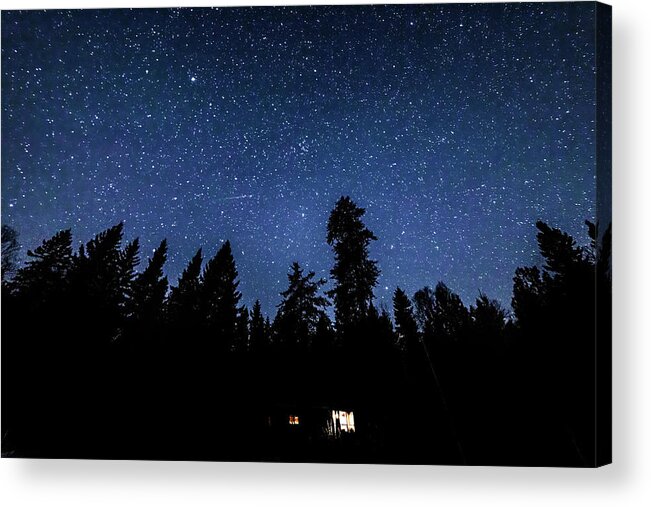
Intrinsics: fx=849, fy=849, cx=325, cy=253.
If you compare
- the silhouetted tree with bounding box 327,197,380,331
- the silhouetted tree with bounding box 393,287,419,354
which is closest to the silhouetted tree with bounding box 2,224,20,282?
the silhouetted tree with bounding box 327,197,380,331

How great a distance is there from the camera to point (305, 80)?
12.6 ft

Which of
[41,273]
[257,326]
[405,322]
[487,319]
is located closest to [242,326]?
[257,326]

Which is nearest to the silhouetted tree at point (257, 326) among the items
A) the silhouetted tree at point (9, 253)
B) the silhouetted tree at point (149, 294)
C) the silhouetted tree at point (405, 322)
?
the silhouetted tree at point (149, 294)

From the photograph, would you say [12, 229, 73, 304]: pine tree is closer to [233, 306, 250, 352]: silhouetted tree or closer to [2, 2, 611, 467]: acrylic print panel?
[2, 2, 611, 467]: acrylic print panel

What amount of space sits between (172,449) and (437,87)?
197 centimetres

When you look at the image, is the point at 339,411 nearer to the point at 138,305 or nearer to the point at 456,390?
the point at 456,390

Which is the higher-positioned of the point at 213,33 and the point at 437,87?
the point at 213,33

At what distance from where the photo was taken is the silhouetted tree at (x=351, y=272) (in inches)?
145

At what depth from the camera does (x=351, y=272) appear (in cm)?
370

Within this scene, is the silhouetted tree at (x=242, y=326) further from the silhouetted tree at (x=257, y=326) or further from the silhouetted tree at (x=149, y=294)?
the silhouetted tree at (x=149, y=294)

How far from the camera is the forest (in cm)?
358

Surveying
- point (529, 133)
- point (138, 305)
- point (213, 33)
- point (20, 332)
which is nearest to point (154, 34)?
point (213, 33)

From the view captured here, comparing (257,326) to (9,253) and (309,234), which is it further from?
(9,253)

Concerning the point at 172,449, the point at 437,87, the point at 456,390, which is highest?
the point at 437,87
